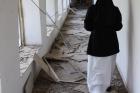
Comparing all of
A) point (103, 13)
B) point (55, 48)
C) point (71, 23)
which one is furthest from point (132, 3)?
point (71, 23)

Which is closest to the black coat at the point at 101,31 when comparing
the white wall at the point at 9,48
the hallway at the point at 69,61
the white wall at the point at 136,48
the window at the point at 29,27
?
the white wall at the point at 136,48

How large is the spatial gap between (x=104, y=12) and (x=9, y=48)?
42.7 inches

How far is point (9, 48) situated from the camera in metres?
2.83

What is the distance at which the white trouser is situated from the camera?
11.4 ft

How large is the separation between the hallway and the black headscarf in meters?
0.92

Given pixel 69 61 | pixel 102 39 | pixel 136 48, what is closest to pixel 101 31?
pixel 102 39

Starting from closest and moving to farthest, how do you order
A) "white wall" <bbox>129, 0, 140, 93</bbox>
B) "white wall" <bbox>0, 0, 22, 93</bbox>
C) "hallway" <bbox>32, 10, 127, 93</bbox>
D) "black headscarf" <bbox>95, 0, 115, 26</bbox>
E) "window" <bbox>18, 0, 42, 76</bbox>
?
1. "white wall" <bbox>0, 0, 22, 93</bbox>
2. "white wall" <bbox>129, 0, 140, 93</bbox>
3. "black headscarf" <bbox>95, 0, 115, 26</bbox>
4. "hallway" <bbox>32, 10, 127, 93</bbox>
5. "window" <bbox>18, 0, 42, 76</bbox>

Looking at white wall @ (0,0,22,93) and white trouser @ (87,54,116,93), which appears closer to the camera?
white wall @ (0,0,22,93)

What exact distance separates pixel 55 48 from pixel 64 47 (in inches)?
8.0

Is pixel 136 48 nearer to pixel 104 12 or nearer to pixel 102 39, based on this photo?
pixel 102 39

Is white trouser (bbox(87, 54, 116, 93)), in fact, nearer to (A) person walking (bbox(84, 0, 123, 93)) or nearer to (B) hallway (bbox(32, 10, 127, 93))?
(A) person walking (bbox(84, 0, 123, 93))

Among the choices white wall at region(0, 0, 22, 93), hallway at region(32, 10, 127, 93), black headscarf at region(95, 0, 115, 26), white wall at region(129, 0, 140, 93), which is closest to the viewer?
white wall at region(0, 0, 22, 93)

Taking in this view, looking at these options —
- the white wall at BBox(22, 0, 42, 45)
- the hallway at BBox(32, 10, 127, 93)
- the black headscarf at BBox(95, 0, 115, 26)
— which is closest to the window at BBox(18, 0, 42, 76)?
the white wall at BBox(22, 0, 42, 45)

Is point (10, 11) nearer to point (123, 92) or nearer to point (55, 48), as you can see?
point (123, 92)
